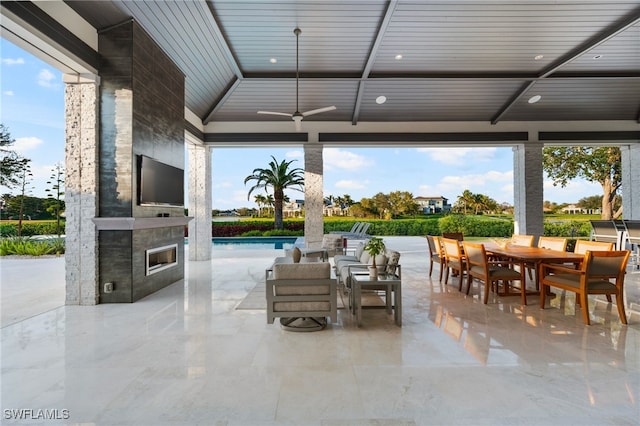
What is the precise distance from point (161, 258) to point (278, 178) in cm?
912

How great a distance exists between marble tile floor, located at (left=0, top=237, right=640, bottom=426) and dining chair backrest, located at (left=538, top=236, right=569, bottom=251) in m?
1.10

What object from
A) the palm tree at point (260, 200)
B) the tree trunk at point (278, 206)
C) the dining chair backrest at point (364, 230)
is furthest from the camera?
the palm tree at point (260, 200)

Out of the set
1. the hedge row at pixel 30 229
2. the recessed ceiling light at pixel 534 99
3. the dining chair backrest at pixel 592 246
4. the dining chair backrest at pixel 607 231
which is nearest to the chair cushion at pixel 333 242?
the dining chair backrest at pixel 592 246

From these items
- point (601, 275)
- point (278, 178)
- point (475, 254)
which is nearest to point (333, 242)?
point (475, 254)

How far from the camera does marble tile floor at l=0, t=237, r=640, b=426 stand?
2.08 meters

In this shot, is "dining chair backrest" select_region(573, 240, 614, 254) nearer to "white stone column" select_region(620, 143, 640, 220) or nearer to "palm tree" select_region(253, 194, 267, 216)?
"white stone column" select_region(620, 143, 640, 220)

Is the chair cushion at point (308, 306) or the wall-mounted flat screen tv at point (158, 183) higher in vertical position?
the wall-mounted flat screen tv at point (158, 183)

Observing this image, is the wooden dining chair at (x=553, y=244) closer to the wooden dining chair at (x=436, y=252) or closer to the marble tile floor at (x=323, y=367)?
the marble tile floor at (x=323, y=367)

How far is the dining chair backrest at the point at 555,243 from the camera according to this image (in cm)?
526

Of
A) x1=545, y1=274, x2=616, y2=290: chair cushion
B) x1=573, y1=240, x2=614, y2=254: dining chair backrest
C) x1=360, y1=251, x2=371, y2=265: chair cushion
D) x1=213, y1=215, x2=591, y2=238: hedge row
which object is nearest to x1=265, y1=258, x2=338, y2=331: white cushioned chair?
x1=360, y1=251, x2=371, y2=265: chair cushion

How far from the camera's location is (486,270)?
4.71 m

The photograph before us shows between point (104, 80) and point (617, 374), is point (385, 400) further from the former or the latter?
Result: point (104, 80)

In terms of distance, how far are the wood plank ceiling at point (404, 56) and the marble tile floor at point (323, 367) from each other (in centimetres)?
429

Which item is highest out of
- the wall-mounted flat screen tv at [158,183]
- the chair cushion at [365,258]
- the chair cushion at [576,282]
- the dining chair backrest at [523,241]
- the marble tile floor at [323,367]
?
the wall-mounted flat screen tv at [158,183]
